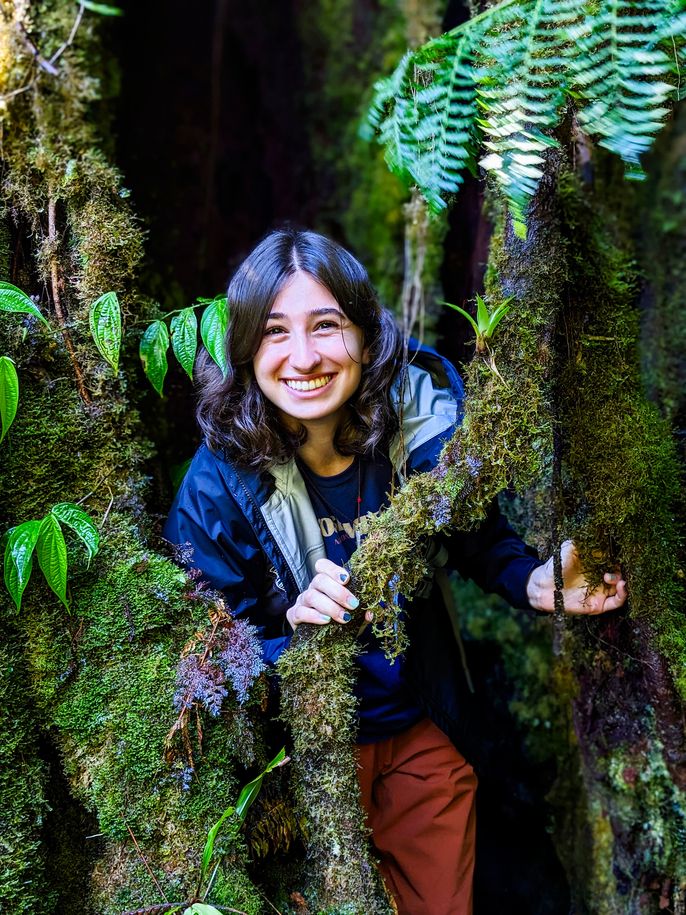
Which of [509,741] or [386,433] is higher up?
[386,433]

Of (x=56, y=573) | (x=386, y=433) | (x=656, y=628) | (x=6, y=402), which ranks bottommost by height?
(x=656, y=628)

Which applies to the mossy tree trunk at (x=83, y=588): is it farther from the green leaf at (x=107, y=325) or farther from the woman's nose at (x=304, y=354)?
the woman's nose at (x=304, y=354)

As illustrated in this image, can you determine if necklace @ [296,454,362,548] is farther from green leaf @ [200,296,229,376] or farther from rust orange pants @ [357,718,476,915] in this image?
rust orange pants @ [357,718,476,915]

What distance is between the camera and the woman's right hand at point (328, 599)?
2.09 metres

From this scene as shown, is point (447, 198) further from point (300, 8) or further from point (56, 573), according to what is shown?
point (300, 8)

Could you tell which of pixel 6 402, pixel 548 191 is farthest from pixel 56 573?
pixel 548 191

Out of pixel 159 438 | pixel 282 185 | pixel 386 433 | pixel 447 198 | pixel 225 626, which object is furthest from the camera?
pixel 282 185

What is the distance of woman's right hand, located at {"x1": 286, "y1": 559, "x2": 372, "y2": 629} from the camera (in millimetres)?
2090

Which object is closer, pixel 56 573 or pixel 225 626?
pixel 56 573

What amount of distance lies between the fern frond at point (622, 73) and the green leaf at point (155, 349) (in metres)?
1.38

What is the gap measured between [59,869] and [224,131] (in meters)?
4.51

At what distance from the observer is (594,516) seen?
2242mm

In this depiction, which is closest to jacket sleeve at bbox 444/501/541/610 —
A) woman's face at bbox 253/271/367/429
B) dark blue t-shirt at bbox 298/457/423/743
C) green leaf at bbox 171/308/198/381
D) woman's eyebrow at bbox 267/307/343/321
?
dark blue t-shirt at bbox 298/457/423/743

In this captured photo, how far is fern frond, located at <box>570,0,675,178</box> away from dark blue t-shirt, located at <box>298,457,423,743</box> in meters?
1.25
